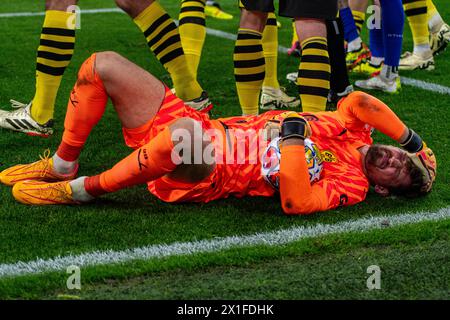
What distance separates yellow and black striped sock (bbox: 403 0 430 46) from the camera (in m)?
6.48

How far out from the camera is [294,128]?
352 cm

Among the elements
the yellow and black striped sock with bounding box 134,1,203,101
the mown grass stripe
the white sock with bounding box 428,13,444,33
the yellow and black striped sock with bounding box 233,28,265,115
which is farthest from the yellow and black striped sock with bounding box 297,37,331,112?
the white sock with bounding box 428,13,444,33

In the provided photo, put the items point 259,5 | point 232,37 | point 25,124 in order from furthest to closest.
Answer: point 232,37, point 25,124, point 259,5

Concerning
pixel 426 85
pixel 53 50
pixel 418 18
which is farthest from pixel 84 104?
pixel 418 18

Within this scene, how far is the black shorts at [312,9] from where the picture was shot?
4043 millimetres

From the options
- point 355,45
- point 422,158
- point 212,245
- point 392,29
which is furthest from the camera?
point 355,45

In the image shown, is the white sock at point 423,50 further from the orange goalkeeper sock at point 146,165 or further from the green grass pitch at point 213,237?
the orange goalkeeper sock at point 146,165

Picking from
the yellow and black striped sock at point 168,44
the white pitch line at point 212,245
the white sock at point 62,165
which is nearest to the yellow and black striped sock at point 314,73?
the white pitch line at point 212,245

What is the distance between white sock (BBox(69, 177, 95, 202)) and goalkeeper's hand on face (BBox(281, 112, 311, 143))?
0.90 meters

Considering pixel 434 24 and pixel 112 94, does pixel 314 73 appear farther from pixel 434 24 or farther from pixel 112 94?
pixel 434 24

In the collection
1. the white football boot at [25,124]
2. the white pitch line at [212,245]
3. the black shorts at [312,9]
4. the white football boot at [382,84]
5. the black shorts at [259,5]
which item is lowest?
the white football boot at [382,84]

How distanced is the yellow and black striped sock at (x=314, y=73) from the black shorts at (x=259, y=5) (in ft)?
1.10

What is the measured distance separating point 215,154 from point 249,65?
110cm

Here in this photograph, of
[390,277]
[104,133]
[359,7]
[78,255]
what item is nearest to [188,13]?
[104,133]
